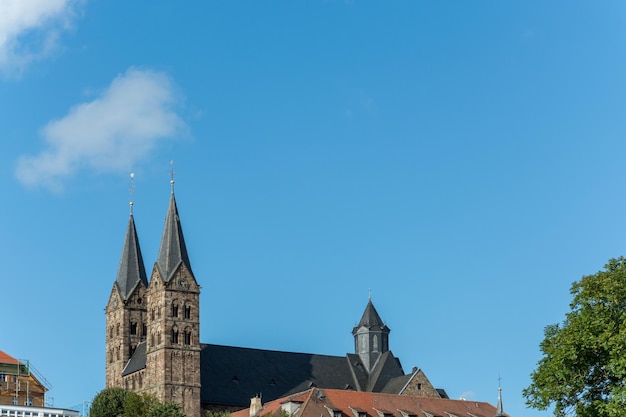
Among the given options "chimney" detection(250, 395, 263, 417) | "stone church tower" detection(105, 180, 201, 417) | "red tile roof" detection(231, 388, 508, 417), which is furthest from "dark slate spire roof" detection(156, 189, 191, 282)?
"chimney" detection(250, 395, 263, 417)

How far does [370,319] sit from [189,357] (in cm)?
2546

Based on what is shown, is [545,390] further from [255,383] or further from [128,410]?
[255,383]

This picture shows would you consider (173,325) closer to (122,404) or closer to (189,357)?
(189,357)

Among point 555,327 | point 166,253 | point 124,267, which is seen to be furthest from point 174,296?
point 555,327

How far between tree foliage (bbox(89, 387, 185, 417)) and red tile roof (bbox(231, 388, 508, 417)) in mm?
7556

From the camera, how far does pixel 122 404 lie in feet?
381

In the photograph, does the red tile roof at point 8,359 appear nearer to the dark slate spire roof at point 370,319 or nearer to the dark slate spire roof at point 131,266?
the dark slate spire roof at point 131,266

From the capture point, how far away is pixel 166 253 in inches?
4936

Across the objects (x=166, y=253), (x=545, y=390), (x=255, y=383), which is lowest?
(x=545, y=390)

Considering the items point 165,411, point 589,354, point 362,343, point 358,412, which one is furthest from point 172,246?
point 589,354

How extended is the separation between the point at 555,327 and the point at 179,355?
53866 mm

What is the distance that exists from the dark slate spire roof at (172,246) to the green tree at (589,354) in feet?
191

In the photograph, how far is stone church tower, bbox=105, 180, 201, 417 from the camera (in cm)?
12100

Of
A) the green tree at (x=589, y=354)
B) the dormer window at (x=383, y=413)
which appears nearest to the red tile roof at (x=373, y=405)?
the dormer window at (x=383, y=413)
